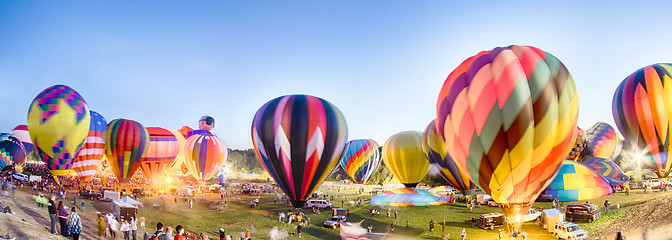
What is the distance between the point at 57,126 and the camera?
850 inches

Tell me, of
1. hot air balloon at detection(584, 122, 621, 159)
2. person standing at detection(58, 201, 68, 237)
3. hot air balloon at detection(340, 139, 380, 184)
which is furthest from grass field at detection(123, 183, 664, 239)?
hot air balloon at detection(584, 122, 621, 159)

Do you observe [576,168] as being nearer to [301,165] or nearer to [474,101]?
[474,101]

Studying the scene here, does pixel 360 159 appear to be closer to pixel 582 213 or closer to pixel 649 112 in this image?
pixel 582 213

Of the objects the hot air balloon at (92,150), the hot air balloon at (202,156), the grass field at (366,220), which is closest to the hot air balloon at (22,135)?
the hot air balloon at (92,150)

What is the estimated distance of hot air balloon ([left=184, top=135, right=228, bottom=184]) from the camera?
30578 mm

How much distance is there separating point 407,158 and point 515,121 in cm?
1504

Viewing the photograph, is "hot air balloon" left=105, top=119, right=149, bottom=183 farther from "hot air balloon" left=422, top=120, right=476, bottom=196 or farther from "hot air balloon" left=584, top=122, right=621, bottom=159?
"hot air balloon" left=584, top=122, right=621, bottom=159

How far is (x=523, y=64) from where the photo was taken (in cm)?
1174

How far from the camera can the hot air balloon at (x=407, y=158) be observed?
2597cm

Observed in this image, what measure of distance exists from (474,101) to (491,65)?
1.20 m

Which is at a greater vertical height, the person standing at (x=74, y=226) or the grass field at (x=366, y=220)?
the person standing at (x=74, y=226)

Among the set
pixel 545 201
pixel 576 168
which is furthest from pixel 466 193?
pixel 576 168

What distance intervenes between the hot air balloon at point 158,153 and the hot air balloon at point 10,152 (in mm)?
13159

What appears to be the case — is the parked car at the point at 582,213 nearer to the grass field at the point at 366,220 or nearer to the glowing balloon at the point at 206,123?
the grass field at the point at 366,220
